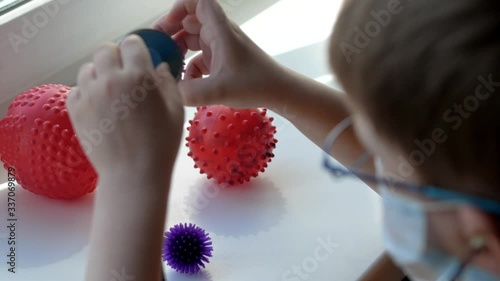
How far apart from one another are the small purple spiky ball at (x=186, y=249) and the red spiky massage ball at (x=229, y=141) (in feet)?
0.30

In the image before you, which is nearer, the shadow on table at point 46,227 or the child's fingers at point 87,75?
the child's fingers at point 87,75

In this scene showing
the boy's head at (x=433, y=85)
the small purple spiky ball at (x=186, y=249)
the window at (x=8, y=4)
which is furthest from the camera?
the window at (x=8, y=4)

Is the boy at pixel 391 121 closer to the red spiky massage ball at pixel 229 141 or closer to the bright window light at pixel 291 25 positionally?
the red spiky massage ball at pixel 229 141

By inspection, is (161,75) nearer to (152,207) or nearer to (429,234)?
(152,207)

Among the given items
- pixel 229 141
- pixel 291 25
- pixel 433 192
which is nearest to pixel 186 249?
pixel 229 141

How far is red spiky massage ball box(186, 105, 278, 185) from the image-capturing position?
762 mm

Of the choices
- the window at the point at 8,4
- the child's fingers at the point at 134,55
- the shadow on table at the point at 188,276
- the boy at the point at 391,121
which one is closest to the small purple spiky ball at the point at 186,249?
the shadow on table at the point at 188,276

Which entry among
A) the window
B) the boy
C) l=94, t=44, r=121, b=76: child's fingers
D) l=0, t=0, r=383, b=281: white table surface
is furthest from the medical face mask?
the window

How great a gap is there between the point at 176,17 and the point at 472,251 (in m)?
0.37

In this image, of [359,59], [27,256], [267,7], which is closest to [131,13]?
[267,7]

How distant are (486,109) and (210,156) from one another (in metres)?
0.38

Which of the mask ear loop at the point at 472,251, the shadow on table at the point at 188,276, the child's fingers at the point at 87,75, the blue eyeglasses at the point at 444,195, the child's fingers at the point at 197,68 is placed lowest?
the mask ear loop at the point at 472,251

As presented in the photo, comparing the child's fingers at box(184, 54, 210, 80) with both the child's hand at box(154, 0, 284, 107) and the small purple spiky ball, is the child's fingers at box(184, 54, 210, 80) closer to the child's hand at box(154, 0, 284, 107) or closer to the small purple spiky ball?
the child's hand at box(154, 0, 284, 107)

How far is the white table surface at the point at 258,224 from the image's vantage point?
70 cm
